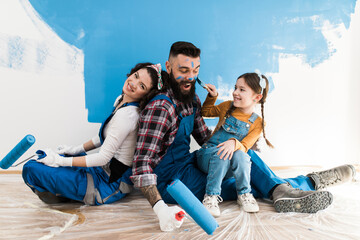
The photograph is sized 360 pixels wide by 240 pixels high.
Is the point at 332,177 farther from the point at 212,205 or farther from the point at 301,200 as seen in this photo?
the point at 212,205

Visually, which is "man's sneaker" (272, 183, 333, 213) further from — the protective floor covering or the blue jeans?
the blue jeans

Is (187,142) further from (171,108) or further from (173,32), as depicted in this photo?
(173,32)

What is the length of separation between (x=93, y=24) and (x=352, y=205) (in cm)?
193

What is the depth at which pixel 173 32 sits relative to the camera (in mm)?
2215

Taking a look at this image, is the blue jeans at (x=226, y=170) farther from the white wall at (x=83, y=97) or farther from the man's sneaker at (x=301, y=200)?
the white wall at (x=83, y=97)

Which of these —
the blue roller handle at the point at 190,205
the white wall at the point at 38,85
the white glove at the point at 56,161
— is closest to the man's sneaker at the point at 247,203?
the blue roller handle at the point at 190,205

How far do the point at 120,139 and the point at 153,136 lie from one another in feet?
0.55

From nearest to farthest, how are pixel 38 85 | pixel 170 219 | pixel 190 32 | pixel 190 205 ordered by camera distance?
pixel 190 205 → pixel 170 219 → pixel 38 85 → pixel 190 32

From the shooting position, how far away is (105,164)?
1532 mm

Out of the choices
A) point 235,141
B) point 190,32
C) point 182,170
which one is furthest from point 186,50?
point 190,32

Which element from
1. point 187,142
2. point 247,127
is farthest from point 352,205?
point 187,142

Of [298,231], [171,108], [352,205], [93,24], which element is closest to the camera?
[298,231]

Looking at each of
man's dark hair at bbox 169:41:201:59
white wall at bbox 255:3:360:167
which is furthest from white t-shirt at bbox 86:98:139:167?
white wall at bbox 255:3:360:167

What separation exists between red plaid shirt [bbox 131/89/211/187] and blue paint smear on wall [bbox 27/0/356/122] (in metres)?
0.74
